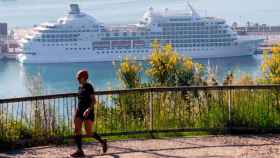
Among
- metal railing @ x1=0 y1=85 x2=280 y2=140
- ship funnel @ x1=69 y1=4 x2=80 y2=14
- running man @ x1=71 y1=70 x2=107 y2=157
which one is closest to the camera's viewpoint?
running man @ x1=71 y1=70 x2=107 y2=157

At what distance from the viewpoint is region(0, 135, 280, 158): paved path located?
7016mm

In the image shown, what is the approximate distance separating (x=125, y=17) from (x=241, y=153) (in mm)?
108678

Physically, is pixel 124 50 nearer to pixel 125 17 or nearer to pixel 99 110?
pixel 125 17

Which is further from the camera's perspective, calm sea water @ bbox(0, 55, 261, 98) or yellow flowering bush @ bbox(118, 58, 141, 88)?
calm sea water @ bbox(0, 55, 261, 98)

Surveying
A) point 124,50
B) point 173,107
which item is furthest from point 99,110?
point 124,50

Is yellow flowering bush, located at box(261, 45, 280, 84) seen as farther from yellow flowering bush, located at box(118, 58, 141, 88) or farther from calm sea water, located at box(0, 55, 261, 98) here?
calm sea water, located at box(0, 55, 261, 98)

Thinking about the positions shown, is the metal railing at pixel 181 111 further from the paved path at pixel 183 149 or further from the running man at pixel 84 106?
the running man at pixel 84 106

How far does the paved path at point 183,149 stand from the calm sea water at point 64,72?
3605 centimetres

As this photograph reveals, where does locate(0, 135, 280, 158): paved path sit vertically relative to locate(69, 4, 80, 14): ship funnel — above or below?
below

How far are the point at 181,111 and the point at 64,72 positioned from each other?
2224 inches

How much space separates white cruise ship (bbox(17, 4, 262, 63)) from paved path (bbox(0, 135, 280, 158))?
228 ft

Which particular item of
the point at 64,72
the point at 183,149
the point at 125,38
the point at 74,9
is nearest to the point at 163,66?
the point at 183,149

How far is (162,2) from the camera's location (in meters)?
150

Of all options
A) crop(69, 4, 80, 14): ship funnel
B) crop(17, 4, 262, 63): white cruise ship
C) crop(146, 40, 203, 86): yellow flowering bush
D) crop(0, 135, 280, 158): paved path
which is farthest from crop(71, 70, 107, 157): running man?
crop(69, 4, 80, 14): ship funnel
